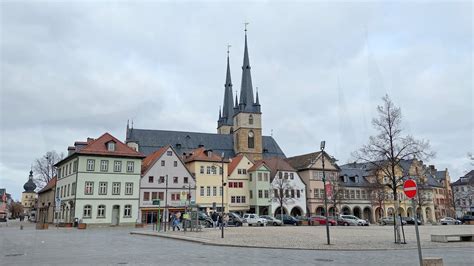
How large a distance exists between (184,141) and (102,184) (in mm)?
39407

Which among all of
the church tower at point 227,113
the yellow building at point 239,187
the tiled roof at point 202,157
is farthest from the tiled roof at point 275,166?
the church tower at point 227,113

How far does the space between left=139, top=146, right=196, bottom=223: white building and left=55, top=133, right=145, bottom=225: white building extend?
2.44 metres

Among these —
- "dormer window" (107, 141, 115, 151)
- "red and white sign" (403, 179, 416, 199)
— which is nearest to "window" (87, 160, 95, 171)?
"dormer window" (107, 141, 115, 151)

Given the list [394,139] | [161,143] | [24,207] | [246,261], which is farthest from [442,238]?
[24,207]

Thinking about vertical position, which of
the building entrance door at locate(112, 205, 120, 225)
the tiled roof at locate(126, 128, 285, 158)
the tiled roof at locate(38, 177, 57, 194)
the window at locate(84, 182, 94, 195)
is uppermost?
the tiled roof at locate(126, 128, 285, 158)

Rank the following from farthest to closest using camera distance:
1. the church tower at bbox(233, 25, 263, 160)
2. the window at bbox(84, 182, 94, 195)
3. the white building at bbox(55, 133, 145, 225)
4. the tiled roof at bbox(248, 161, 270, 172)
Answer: the church tower at bbox(233, 25, 263, 160)
the tiled roof at bbox(248, 161, 270, 172)
the window at bbox(84, 182, 94, 195)
the white building at bbox(55, 133, 145, 225)

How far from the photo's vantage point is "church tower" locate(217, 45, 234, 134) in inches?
4646

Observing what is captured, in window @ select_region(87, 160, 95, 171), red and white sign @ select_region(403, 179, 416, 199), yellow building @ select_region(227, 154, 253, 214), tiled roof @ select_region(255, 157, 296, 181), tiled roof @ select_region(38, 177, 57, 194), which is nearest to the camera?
red and white sign @ select_region(403, 179, 416, 199)

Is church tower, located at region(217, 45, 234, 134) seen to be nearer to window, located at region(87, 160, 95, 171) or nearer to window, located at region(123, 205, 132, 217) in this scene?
window, located at region(123, 205, 132, 217)

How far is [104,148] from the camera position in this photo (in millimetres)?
59125

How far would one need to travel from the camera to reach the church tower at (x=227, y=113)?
118019 mm

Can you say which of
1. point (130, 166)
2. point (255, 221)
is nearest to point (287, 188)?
point (255, 221)

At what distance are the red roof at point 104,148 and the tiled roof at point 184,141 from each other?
2941 centimetres

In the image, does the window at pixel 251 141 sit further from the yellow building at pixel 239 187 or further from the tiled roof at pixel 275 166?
the yellow building at pixel 239 187
